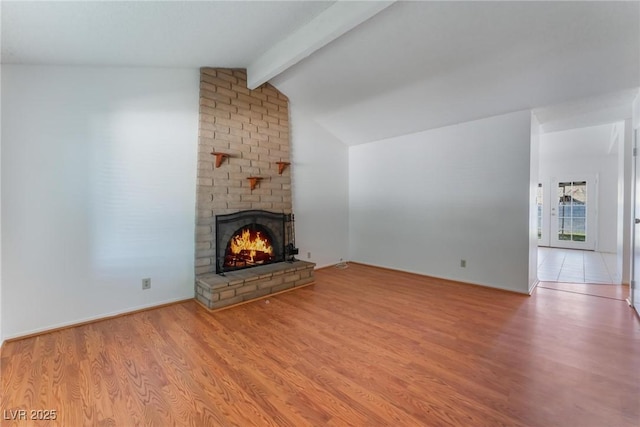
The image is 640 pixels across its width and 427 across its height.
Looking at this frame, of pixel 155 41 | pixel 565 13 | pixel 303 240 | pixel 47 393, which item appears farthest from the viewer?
pixel 303 240

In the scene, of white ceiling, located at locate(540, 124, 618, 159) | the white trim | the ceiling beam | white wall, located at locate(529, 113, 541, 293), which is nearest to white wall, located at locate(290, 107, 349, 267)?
the ceiling beam

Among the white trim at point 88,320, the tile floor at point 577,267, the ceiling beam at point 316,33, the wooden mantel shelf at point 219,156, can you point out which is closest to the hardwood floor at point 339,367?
the white trim at point 88,320

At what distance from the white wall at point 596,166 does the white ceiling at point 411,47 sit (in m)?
2.35

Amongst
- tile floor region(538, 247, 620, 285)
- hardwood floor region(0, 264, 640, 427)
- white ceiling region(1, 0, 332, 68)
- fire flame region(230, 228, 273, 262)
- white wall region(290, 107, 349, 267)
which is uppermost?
white ceiling region(1, 0, 332, 68)

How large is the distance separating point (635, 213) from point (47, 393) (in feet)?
17.4

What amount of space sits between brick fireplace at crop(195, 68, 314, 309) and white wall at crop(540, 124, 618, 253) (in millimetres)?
5437

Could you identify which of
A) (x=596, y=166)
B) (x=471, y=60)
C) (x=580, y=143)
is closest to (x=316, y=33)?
(x=471, y=60)

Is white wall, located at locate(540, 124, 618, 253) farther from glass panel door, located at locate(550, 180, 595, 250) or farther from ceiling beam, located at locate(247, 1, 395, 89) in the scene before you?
ceiling beam, located at locate(247, 1, 395, 89)

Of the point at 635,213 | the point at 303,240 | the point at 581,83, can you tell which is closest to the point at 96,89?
the point at 303,240

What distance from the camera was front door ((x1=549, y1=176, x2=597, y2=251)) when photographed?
666 cm

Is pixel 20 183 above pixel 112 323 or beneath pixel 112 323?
above

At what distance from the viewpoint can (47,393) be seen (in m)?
1.73

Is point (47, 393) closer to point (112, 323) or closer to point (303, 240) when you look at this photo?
point (112, 323)

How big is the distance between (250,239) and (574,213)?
7903 millimetres
